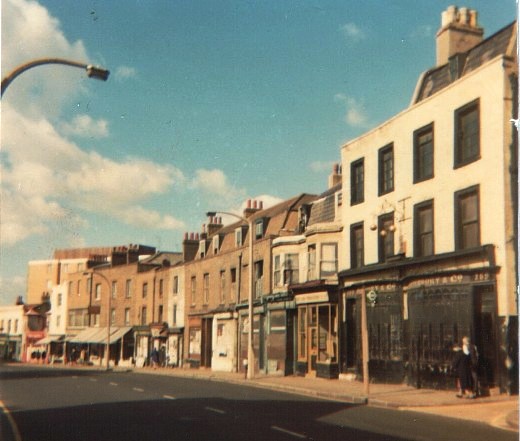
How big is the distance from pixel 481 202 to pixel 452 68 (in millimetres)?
6664

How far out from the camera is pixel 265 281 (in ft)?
133

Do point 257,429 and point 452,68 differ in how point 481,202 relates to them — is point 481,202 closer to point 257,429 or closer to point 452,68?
point 452,68

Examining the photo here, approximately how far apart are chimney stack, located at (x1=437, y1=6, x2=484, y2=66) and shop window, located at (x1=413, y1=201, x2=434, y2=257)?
6.61 meters

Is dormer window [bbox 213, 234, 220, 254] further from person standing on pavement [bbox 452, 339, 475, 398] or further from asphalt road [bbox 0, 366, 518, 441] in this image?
person standing on pavement [bbox 452, 339, 475, 398]

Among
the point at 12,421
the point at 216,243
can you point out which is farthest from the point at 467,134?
the point at 216,243

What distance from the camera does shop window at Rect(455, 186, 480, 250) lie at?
22938mm

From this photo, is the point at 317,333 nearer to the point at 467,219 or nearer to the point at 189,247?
the point at 467,219

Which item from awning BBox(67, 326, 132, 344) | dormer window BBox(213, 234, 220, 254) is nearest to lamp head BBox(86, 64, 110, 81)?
dormer window BBox(213, 234, 220, 254)

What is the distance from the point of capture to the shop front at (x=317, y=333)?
33.0 metres

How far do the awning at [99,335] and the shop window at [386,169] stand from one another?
37.5 metres

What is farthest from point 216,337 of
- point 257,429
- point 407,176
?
point 257,429

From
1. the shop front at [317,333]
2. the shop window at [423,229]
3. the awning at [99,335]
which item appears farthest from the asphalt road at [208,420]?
the awning at [99,335]

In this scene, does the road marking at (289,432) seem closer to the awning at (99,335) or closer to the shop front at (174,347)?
the shop front at (174,347)

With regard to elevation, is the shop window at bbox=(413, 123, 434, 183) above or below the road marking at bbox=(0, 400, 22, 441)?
above
